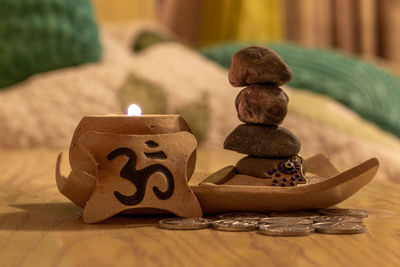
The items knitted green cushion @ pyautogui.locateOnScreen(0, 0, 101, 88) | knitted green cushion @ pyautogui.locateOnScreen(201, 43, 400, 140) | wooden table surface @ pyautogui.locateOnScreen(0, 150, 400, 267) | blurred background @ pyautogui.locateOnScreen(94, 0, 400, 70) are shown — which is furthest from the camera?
blurred background @ pyautogui.locateOnScreen(94, 0, 400, 70)

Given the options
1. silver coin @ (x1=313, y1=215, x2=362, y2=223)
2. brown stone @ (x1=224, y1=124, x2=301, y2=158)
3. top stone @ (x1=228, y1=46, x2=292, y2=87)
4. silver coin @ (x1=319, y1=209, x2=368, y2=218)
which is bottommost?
silver coin @ (x1=319, y1=209, x2=368, y2=218)

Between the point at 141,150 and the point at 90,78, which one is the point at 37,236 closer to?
the point at 141,150

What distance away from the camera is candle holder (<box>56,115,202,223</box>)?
57 cm

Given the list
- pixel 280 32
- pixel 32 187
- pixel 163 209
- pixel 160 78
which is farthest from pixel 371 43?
pixel 163 209

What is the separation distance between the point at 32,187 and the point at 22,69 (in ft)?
3.20

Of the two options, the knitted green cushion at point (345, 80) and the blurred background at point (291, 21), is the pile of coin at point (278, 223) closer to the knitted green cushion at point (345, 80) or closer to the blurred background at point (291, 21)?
the knitted green cushion at point (345, 80)

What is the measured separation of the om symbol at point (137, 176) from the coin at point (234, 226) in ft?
0.20

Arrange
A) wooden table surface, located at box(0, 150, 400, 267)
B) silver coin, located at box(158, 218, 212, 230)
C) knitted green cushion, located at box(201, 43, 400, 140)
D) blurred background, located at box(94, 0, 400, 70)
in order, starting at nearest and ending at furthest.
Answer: wooden table surface, located at box(0, 150, 400, 267) < silver coin, located at box(158, 218, 212, 230) < knitted green cushion, located at box(201, 43, 400, 140) < blurred background, located at box(94, 0, 400, 70)

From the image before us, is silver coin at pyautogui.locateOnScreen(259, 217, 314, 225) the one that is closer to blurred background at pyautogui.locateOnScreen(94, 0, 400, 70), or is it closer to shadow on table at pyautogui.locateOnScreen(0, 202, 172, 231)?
shadow on table at pyautogui.locateOnScreen(0, 202, 172, 231)

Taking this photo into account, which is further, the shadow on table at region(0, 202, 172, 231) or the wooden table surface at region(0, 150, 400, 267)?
the shadow on table at region(0, 202, 172, 231)

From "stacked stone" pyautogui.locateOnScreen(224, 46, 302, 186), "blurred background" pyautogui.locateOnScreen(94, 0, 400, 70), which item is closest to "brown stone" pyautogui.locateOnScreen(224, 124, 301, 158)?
"stacked stone" pyautogui.locateOnScreen(224, 46, 302, 186)

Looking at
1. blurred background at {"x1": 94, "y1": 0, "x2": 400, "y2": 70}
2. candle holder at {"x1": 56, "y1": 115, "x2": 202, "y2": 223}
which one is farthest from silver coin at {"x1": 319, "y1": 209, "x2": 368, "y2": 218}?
blurred background at {"x1": 94, "y1": 0, "x2": 400, "y2": 70}

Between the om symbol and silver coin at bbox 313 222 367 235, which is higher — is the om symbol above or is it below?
above

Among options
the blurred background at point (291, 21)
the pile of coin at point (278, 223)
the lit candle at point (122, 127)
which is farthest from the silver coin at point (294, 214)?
the blurred background at point (291, 21)
